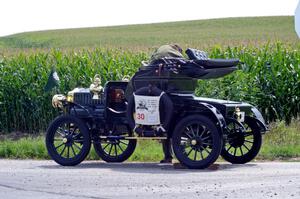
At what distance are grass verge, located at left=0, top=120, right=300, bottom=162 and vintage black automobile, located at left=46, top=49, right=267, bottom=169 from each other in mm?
562

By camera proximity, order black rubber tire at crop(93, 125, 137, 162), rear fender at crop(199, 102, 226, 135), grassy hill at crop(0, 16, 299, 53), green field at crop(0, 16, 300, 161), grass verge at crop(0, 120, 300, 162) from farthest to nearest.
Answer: grassy hill at crop(0, 16, 299, 53)
green field at crop(0, 16, 300, 161)
grass verge at crop(0, 120, 300, 162)
black rubber tire at crop(93, 125, 137, 162)
rear fender at crop(199, 102, 226, 135)

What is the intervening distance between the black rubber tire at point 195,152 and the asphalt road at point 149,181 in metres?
0.16

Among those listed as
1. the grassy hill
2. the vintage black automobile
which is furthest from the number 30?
the grassy hill

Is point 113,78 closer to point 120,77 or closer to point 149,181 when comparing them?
point 120,77

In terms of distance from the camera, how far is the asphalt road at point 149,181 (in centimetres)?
1063

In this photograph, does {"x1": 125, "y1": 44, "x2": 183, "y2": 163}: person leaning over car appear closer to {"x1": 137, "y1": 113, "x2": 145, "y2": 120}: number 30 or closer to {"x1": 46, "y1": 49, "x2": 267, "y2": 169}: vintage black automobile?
{"x1": 46, "y1": 49, "x2": 267, "y2": 169}: vintage black automobile

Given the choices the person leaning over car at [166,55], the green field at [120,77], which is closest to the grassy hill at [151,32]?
the green field at [120,77]

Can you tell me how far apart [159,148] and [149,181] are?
4.74 m

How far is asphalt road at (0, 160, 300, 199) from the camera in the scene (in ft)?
34.9

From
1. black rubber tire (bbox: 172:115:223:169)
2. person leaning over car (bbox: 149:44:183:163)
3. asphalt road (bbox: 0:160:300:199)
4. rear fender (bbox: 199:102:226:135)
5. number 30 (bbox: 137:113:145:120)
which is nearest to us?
asphalt road (bbox: 0:160:300:199)

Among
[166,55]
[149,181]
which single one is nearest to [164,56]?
[166,55]

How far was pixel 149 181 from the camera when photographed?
11891 millimetres

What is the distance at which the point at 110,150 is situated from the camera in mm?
15258

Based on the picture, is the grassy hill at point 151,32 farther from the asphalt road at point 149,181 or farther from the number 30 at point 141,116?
the asphalt road at point 149,181
